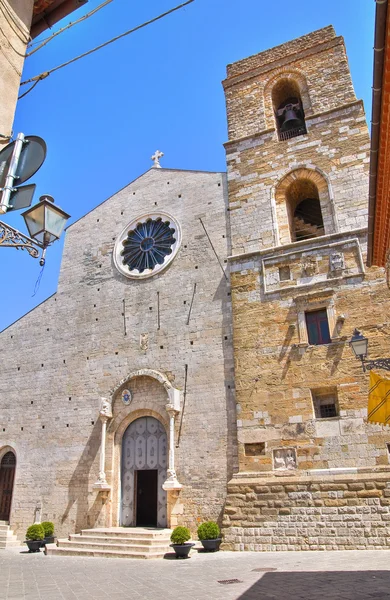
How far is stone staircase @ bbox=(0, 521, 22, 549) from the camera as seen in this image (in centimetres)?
1295

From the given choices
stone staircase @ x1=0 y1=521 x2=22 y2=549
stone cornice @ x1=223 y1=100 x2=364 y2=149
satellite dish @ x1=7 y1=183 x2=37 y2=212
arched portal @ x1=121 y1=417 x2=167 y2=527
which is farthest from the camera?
stone cornice @ x1=223 y1=100 x2=364 y2=149

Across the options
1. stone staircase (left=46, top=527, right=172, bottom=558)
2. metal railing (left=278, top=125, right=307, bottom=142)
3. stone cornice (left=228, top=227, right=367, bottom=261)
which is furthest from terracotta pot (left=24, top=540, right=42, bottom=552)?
metal railing (left=278, top=125, right=307, bottom=142)

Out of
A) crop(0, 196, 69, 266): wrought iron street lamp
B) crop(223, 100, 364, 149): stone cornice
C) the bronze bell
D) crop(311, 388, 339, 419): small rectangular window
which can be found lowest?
crop(311, 388, 339, 419): small rectangular window

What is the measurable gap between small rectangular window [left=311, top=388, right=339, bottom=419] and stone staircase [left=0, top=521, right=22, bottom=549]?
950 cm

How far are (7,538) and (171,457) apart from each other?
566 centimetres

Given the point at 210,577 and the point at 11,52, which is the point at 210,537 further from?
the point at 11,52

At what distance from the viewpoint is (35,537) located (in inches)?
449

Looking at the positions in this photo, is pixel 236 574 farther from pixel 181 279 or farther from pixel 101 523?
pixel 181 279

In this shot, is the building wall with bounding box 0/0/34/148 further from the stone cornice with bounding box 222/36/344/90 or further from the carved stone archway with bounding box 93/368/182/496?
the stone cornice with bounding box 222/36/344/90

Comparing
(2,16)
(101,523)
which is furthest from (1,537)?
(2,16)

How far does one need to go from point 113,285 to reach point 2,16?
1029 centimetres

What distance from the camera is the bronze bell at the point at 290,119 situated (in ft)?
47.2

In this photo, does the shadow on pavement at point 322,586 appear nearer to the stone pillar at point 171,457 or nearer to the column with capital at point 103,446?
the stone pillar at point 171,457

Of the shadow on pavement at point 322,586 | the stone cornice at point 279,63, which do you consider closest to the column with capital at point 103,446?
the shadow on pavement at point 322,586
